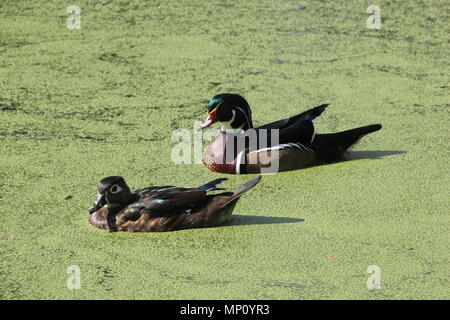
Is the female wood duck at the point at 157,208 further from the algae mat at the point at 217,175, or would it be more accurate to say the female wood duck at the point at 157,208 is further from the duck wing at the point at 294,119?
the duck wing at the point at 294,119

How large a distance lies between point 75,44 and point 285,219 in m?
3.21

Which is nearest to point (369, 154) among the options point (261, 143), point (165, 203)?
point (261, 143)

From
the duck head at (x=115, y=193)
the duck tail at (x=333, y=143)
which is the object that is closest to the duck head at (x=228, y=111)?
the duck tail at (x=333, y=143)

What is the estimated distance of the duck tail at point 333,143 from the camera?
539 cm

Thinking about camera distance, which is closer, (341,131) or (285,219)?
(285,219)

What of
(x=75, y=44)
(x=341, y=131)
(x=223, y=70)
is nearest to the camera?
(x=341, y=131)

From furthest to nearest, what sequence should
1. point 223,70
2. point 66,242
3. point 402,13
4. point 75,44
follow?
point 402,13
point 75,44
point 223,70
point 66,242

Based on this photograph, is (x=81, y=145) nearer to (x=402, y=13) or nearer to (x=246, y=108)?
(x=246, y=108)

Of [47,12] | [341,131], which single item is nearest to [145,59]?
[47,12]

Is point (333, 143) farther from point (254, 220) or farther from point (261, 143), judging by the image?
point (254, 220)

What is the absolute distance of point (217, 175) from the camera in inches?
207

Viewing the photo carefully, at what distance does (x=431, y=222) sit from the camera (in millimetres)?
4660

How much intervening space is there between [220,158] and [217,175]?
0.09 meters

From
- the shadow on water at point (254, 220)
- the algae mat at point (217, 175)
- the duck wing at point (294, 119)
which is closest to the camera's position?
the algae mat at point (217, 175)
